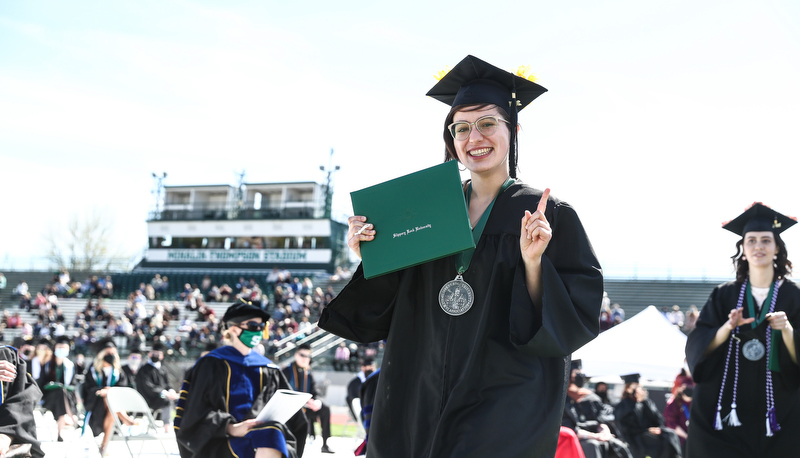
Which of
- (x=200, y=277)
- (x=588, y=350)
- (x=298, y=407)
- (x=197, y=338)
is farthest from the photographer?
(x=200, y=277)

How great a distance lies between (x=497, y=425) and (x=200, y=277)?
38617 mm

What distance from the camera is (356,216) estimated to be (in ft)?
8.31

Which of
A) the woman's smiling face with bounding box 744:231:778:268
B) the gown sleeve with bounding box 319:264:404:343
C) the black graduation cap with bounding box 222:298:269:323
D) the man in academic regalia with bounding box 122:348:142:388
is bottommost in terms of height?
the man in academic regalia with bounding box 122:348:142:388

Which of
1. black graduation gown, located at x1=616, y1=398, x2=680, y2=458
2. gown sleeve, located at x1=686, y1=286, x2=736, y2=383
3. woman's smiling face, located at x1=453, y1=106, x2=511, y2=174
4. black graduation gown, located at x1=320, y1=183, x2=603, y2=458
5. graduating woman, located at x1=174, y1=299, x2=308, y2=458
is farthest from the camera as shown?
black graduation gown, located at x1=616, y1=398, x2=680, y2=458

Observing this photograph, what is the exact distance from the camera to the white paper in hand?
550cm

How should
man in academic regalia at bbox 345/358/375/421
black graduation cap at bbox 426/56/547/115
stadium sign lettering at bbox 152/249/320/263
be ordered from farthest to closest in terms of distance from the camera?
stadium sign lettering at bbox 152/249/320/263 < man in academic regalia at bbox 345/358/375/421 < black graduation cap at bbox 426/56/547/115

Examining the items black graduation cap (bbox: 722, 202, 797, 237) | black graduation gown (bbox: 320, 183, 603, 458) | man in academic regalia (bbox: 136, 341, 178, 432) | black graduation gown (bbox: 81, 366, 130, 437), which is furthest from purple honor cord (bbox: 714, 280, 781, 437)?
man in academic regalia (bbox: 136, 341, 178, 432)

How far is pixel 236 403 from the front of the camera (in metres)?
6.02

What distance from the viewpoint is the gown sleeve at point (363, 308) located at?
2.69m

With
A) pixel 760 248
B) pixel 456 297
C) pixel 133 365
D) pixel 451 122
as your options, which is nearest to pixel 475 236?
pixel 456 297

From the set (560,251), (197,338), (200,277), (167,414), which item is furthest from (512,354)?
(200,277)

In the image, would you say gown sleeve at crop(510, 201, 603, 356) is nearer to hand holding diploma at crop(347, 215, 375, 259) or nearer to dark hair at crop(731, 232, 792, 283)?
hand holding diploma at crop(347, 215, 375, 259)

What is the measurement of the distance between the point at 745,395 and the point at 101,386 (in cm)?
997

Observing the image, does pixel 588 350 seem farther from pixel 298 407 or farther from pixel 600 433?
pixel 298 407
